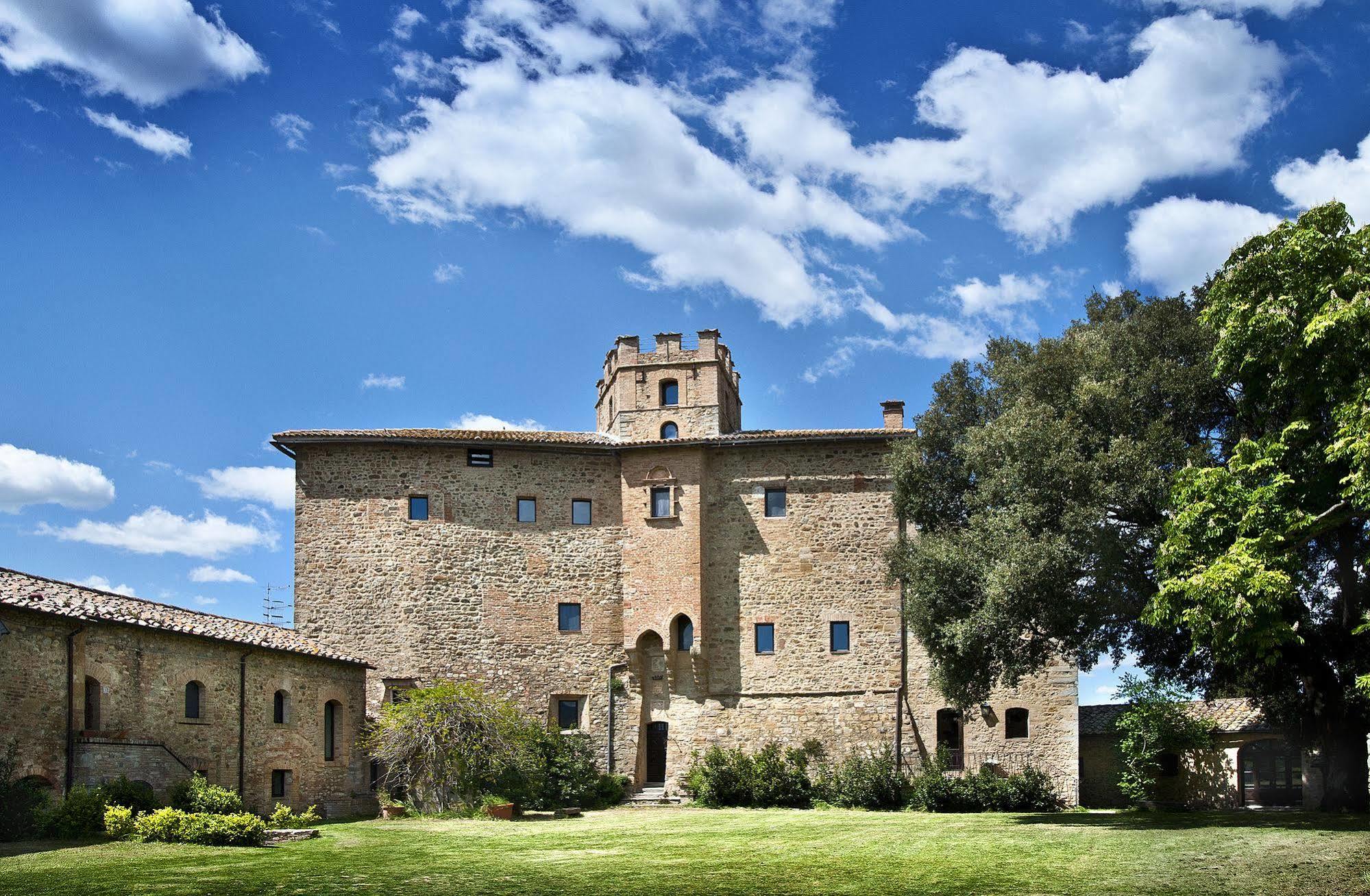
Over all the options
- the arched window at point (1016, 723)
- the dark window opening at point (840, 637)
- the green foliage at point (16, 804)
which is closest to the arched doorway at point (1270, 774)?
the arched window at point (1016, 723)

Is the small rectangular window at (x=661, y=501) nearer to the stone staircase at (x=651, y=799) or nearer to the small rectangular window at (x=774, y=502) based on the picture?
the small rectangular window at (x=774, y=502)

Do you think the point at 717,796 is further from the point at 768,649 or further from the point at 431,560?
the point at 431,560

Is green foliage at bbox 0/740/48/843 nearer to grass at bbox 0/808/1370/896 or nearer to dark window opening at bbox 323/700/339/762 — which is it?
grass at bbox 0/808/1370/896

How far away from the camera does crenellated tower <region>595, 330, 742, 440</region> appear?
3853cm

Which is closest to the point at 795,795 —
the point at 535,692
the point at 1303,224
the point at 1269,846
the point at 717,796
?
the point at 717,796

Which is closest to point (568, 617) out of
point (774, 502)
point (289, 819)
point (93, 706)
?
point (774, 502)

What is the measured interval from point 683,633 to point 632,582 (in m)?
2.31

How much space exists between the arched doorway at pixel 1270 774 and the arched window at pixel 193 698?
28.8 meters

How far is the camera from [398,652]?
35906 millimetres

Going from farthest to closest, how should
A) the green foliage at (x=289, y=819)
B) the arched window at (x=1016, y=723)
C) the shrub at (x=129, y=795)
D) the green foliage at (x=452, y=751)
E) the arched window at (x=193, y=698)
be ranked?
the arched window at (x=1016, y=723)
the green foliage at (x=452, y=751)
the arched window at (x=193, y=698)
the green foliage at (x=289, y=819)
the shrub at (x=129, y=795)

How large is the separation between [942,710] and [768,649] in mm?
5566

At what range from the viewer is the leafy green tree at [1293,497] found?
20594mm

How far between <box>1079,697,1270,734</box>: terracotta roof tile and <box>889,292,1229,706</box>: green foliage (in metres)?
9.78

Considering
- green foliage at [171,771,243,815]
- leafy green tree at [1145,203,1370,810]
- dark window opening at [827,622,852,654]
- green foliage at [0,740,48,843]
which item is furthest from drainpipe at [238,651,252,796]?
leafy green tree at [1145,203,1370,810]
